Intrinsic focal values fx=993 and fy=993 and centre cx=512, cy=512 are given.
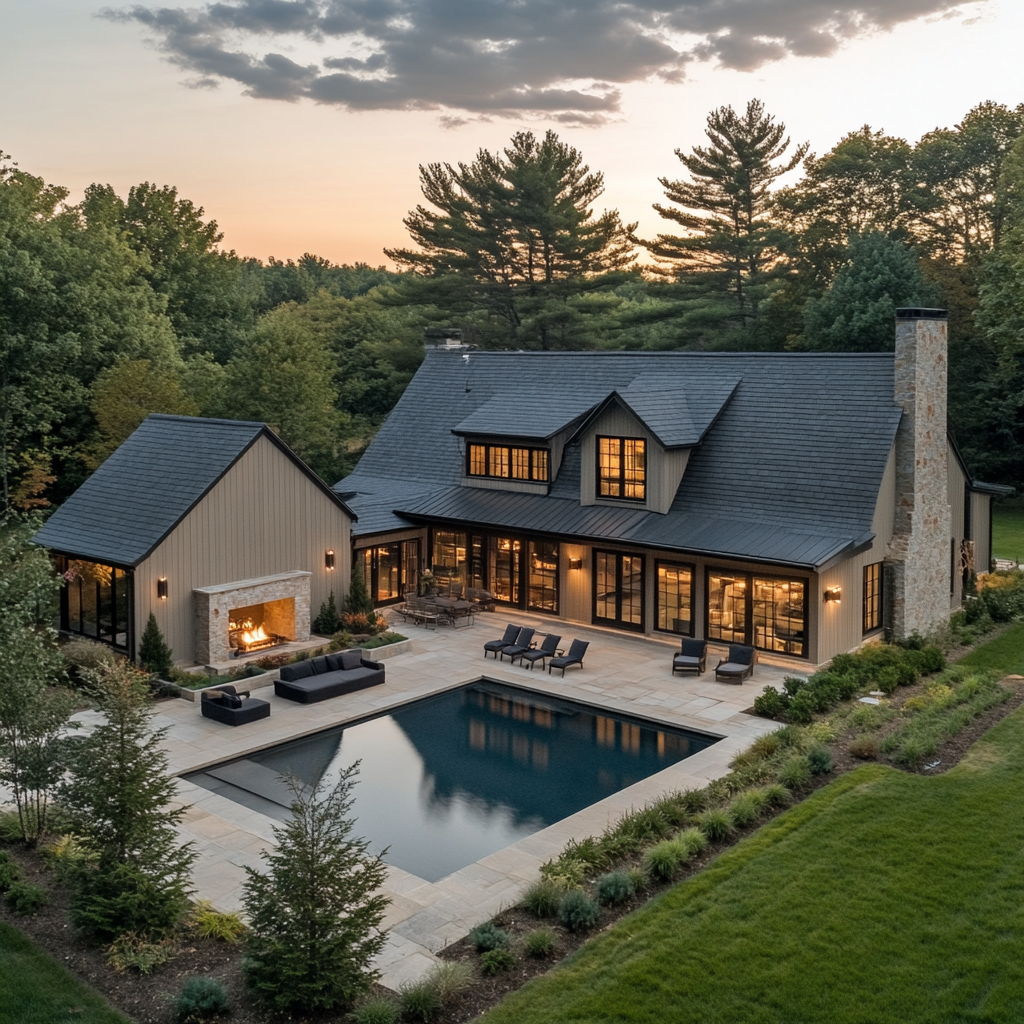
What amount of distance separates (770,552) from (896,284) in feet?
73.3

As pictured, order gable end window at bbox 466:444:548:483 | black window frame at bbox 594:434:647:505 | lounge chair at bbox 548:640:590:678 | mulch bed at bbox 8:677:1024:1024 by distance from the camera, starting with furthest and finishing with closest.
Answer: gable end window at bbox 466:444:548:483 → black window frame at bbox 594:434:647:505 → lounge chair at bbox 548:640:590:678 → mulch bed at bbox 8:677:1024:1024

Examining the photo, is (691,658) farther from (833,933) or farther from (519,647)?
(833,933)

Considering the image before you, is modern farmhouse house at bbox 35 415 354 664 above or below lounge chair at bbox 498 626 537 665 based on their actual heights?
above

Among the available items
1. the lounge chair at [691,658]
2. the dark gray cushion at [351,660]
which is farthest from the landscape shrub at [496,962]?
the lounge chair at [691,658]

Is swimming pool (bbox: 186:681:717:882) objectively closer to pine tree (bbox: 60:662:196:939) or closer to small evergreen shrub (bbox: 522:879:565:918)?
small evergreen shrub (bbox: 522:879:565:918)

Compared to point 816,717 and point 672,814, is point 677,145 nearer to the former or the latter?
point 816,717

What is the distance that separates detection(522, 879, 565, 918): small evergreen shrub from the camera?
10.7 metres

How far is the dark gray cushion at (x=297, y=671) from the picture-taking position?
18.9 m

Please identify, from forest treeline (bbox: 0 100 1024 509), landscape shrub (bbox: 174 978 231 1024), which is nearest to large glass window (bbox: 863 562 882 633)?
landscape shrub (bbox: 174 978 231 1024)

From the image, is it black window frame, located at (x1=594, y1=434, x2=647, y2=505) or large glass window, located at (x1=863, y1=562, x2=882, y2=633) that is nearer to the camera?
large glass window, located at (x1=863, y1=562, x2=882, y2=633)

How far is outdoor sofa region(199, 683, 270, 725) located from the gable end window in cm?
1034

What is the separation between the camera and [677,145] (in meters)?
44.4

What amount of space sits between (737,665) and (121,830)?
1285 centimetres

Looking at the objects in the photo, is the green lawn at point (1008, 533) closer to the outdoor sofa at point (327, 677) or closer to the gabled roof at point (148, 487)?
the outdoor sofa at point (327, 677)
